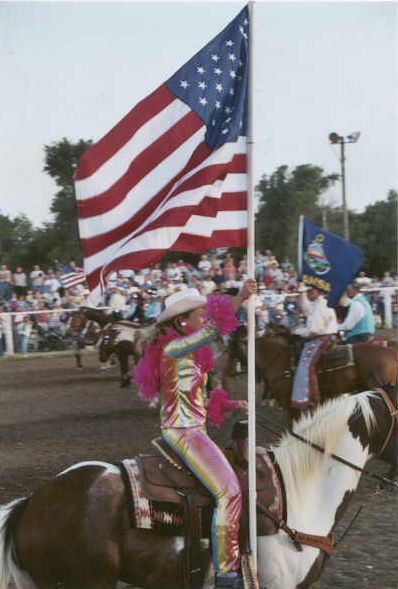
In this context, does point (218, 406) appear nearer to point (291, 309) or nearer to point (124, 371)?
point (124, 371)

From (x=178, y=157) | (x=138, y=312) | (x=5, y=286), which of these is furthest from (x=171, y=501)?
(x=5, y=286)

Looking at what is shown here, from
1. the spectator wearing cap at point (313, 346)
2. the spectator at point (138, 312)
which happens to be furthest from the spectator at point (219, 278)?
the spectator wearing cap at point (313, 346)

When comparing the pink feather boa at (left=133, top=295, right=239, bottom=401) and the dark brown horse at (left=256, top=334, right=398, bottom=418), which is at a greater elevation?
the pink feather boa at (left=133, top=295, right=239, bottom=401)

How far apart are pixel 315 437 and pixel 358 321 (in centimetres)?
727

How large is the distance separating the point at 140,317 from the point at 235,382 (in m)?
3.42

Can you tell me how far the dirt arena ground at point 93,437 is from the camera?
19.2ft

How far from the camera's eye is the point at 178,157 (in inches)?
182

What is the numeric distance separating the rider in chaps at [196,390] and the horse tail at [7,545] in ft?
3.14

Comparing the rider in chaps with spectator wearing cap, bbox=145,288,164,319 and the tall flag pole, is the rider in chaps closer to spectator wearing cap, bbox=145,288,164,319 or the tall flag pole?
the tall flag pole

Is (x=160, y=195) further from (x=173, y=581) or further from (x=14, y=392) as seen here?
(x=14, y=392)

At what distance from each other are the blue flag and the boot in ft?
16.1

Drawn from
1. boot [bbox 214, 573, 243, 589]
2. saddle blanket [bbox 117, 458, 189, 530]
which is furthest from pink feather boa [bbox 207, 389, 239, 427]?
boot [bbox 214, 573, 243, 589]

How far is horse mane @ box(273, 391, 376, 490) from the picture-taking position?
14.5 ft

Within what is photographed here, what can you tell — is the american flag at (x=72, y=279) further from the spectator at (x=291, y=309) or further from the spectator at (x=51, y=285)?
the spectator at (x=291, y=309)
